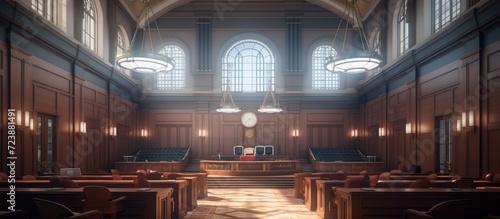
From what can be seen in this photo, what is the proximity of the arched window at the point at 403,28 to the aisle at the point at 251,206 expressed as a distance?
298 inches

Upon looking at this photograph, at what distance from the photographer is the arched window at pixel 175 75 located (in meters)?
23.9

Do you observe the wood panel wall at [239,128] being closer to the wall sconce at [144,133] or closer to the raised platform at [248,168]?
the wall sconce at [144,133]

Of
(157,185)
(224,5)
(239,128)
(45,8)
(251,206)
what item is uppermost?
(224,5)

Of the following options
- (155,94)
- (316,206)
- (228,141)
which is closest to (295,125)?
(228,141)

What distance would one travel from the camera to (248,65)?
24.2 meters

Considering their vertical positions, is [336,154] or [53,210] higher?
[53,210]

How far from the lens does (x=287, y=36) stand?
77.4 feet

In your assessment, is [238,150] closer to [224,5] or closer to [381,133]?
[381,133]

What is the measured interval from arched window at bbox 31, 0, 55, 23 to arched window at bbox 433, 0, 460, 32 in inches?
485

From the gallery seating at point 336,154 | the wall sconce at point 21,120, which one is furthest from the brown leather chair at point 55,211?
the gallery seating at point 336,154

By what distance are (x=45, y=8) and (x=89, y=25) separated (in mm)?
3630

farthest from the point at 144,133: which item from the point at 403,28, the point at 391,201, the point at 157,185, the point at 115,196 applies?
the point at 391,201

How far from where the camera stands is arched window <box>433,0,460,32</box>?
13.0 m

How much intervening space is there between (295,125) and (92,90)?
36.4 ft
